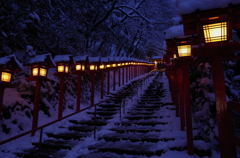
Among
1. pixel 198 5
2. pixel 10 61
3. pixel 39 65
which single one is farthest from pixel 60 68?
pixel 198 5

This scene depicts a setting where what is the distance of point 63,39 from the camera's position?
10992 mm

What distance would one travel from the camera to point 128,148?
5168 millimetres

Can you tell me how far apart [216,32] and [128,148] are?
4.18 m

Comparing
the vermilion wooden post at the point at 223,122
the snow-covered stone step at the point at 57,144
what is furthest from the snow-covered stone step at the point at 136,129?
the vermilion wooden post at the point at 223,122

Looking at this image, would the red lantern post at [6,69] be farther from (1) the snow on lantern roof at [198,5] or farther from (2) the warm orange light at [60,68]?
(1) the snow on lantern roof at [198,5]

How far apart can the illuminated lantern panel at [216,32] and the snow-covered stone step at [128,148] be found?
12.0 feet

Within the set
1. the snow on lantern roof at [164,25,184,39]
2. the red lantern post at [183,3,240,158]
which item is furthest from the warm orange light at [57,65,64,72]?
the red lantern post at [183,3,240,158]

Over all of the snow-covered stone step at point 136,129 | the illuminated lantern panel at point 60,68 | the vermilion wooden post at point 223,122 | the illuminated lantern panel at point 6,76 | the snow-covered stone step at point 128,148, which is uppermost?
the illuminated lantern panel at point 60,68

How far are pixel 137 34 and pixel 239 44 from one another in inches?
1038

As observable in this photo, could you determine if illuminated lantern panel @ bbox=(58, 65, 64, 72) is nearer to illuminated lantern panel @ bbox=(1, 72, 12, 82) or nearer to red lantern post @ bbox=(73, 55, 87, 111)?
red lantern post @ bbox=(73, 55, 87, 111)

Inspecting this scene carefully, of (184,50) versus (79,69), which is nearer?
(184,50)

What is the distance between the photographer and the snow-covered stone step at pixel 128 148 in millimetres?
4889

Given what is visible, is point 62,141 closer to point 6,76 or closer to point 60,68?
point 6,76

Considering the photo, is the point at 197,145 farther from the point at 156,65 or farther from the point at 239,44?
the point at 156,65
